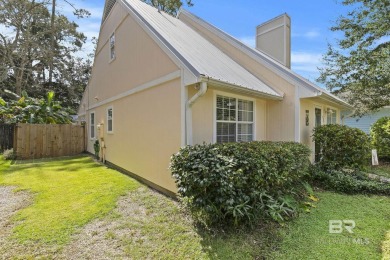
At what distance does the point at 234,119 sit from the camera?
22.6ft

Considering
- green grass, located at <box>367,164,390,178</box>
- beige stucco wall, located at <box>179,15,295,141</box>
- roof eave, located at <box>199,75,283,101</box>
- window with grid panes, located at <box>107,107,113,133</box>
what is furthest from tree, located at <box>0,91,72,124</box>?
green grass, located at <box>367,164,390,178</box>

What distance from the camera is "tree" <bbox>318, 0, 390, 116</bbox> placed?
39.9 feet

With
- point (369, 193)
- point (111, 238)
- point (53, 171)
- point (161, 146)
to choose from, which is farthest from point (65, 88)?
point (369, 193)

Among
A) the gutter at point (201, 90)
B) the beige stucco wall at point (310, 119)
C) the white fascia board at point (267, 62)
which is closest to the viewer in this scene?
the gutter at point (201, 90)

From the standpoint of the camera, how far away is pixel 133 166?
801 centimetres

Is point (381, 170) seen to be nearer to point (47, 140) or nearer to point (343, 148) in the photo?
point (343, 148)

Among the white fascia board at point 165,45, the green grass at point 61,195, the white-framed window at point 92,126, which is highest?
the white fascia board at point 165,45

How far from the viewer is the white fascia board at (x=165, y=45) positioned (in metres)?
5.10

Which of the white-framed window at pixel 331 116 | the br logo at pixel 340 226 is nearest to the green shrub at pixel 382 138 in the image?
the white-framed window at pixel 331 116

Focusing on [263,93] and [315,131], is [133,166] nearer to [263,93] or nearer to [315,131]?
[263,93]

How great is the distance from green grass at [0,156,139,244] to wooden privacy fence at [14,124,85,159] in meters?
2.07

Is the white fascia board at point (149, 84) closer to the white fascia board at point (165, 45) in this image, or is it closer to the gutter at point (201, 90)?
the white fascia board at point (165, 45)

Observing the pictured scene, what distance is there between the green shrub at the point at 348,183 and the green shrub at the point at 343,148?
402mm

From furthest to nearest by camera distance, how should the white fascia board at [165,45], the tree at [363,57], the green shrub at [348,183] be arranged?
the tree at [363,57] → the green shrub at [348,183] → the white fascia board at [165,45]
